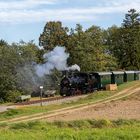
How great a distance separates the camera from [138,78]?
304ft

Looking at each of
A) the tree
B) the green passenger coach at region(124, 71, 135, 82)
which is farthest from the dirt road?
the tree

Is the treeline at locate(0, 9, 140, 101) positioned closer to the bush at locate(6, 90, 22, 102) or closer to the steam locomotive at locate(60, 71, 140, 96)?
the bush at locate(6, 90, 22, 102)

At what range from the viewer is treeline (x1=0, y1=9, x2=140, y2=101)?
84.3 m

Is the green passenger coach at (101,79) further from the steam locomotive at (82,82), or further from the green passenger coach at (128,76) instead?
the green passenger coach at (128,76)

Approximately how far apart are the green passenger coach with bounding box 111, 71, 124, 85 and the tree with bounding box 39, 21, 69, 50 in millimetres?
28027

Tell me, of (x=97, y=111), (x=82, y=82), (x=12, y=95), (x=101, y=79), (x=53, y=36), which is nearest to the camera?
(x=97, y=111)

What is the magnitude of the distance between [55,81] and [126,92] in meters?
23.3

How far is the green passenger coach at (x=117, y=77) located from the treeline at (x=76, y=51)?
12.3 metres

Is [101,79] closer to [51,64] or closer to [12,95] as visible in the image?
[51,64]

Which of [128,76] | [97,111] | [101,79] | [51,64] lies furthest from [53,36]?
[97,111]

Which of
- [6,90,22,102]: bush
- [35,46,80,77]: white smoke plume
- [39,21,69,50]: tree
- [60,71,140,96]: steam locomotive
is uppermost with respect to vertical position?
[39,21,69,50]: tree

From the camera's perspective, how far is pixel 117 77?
79188 mm

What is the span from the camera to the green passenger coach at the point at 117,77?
76812mm

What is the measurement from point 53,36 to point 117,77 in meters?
36.4
